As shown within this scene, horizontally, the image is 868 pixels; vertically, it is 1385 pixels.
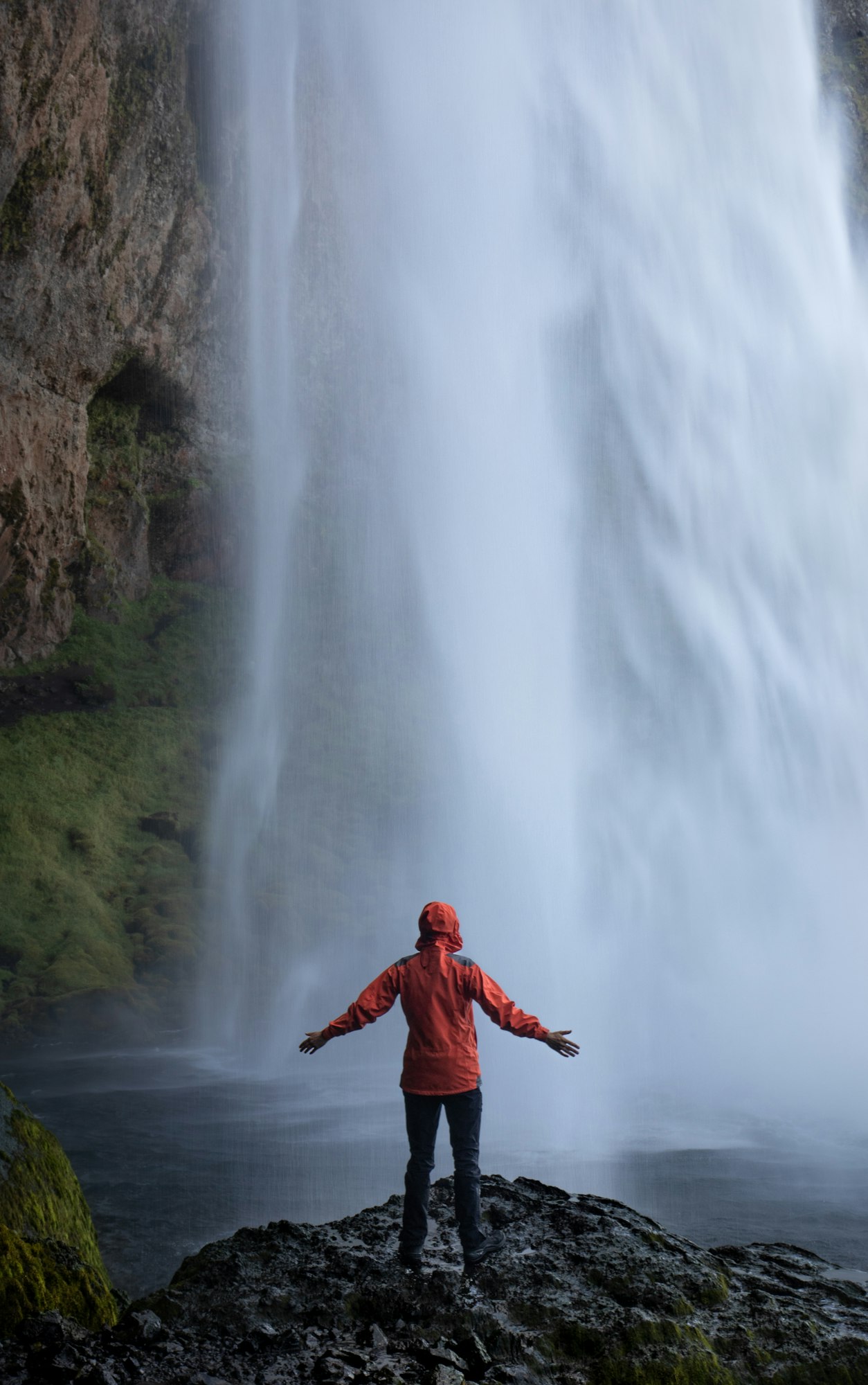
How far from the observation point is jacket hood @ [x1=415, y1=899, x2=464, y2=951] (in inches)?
186

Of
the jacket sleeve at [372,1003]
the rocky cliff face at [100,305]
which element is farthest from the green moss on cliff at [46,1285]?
the rocky cliff face at [100,305]

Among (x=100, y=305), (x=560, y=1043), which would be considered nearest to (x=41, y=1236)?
(x=560, y=1043)

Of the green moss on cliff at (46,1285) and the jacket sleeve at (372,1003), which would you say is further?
the jacket sleeve at (372,1003)

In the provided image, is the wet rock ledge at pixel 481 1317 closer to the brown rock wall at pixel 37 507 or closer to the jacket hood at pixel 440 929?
the jacket hood at pixel 440 929

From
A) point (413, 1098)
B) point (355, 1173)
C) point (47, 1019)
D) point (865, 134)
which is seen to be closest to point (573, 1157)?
point (355, 1173)

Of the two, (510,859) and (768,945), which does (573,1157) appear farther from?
(510,859)

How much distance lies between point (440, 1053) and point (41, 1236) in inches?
74.6

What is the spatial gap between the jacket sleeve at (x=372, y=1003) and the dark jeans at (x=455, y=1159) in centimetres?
39

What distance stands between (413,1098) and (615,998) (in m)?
11.7

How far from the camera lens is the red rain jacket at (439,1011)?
14.9 ft

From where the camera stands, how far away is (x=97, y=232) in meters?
22.0

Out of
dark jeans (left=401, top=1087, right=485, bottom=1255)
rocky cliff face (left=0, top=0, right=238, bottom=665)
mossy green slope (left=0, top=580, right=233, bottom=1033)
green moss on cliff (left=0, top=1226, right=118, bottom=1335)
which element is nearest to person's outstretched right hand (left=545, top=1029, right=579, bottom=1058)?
dark jeans (left=401, top=1087, right=485, bottom=1255)

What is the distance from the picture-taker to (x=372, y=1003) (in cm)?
463

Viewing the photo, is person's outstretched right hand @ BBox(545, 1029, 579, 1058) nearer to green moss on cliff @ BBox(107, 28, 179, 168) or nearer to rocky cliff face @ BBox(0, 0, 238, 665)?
rocky cliff face @ BBox(0, 0, 238, 665)
